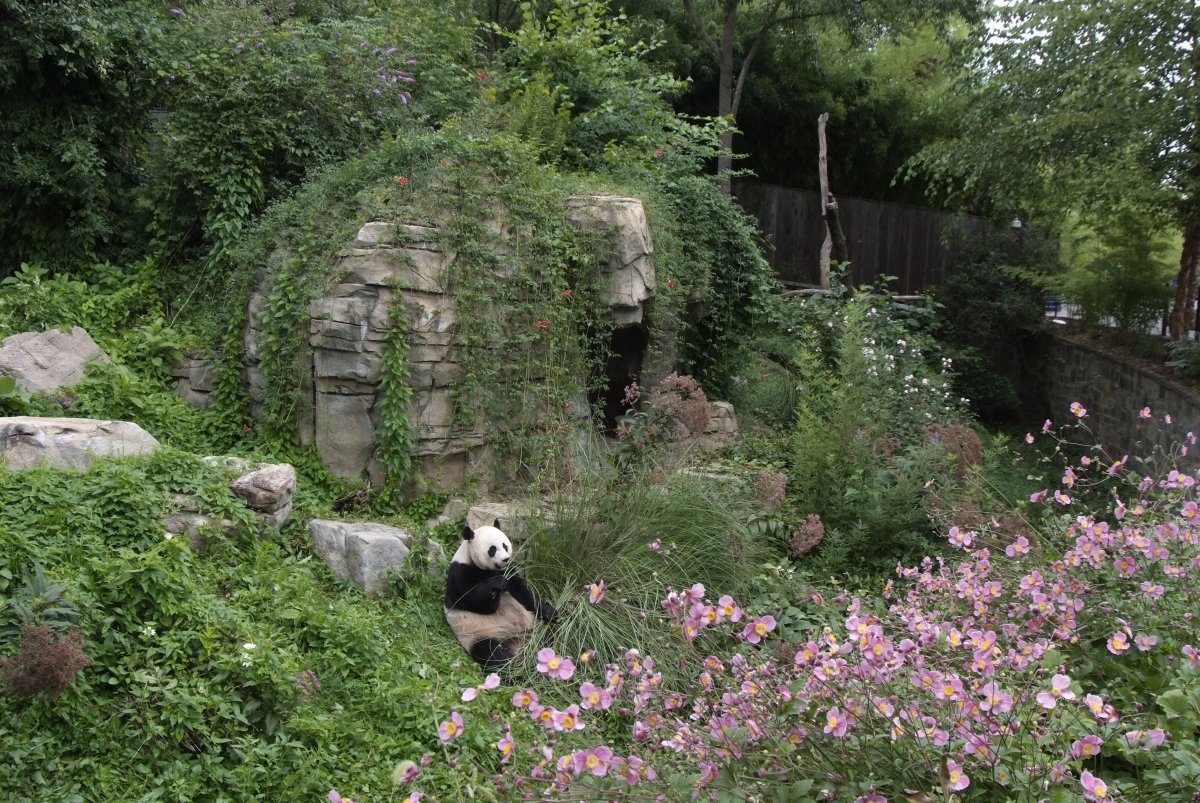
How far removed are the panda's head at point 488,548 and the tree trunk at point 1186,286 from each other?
9.23 metres

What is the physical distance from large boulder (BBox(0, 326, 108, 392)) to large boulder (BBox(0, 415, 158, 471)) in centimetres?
99

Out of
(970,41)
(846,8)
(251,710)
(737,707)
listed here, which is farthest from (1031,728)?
(846,8)

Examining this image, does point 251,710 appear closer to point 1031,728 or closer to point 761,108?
point 1031,728

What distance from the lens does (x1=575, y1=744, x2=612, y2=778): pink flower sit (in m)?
2.06

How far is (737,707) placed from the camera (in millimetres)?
2363

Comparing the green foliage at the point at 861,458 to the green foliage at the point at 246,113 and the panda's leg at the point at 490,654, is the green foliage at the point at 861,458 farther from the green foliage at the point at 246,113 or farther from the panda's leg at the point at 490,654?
the green foliage at the point at 246,113

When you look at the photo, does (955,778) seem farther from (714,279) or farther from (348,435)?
(714,279)

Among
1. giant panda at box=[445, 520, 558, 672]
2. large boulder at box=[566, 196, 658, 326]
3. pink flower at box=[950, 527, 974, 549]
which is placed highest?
large boulder at box=[566, 196, 658, 326]

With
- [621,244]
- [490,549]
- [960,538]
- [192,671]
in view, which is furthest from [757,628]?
[621,244]

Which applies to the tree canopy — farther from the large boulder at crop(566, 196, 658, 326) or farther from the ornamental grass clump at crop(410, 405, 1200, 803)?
the ornamental grass clump at crop(410, 405, 1200, 803)

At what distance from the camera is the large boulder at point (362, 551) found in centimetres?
495

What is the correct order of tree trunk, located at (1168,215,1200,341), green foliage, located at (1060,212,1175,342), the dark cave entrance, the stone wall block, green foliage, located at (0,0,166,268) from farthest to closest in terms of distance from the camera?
green foliage, located at (1060,212,1175,342)
tree trunk, located at (1168,215,1200,341)
the dark cave entrance
green foliage, located at (0,0,166,268)
the stone wall block

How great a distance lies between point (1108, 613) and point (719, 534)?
2.33 m

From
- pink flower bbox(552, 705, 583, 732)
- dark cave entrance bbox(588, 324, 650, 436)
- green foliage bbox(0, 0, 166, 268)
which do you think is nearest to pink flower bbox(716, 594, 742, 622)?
pink flower bbox(552, 705, 583, 732)
